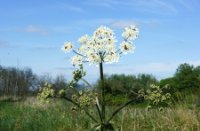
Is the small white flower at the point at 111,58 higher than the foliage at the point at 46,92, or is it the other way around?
the small white flower at the point at 111,58

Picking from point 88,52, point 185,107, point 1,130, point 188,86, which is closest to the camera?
→ point 88,52

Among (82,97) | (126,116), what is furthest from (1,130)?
(82,97)

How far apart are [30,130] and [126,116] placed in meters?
2.55

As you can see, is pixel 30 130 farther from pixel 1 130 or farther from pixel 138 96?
pixel 138 96

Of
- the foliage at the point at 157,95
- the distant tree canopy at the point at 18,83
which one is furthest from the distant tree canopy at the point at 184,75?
the foliage at the point at 157,95

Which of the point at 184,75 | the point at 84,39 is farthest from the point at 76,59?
the point at 184,75

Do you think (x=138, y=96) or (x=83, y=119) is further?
(x=83, y=119)

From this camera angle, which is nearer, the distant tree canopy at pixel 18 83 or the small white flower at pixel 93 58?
the small white flower at pixel 93 58

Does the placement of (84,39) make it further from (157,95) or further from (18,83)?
(18,83)

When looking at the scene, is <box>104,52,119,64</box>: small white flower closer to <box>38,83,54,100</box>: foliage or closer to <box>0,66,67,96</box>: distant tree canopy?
<box>38,83,54,100</box>: foliage

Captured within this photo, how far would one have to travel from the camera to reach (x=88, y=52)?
2523 millimetres

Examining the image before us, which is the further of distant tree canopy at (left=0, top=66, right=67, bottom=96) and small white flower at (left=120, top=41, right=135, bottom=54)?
distant tree canopy at (left=0, top=66, right=67, bottom=96)

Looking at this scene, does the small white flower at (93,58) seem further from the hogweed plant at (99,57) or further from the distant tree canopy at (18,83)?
the distant tree canopy at (18,83)

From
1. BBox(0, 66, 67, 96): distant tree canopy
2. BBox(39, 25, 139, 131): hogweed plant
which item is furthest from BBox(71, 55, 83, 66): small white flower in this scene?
BBox(0, 66, 67, 96): distant tree canopy
